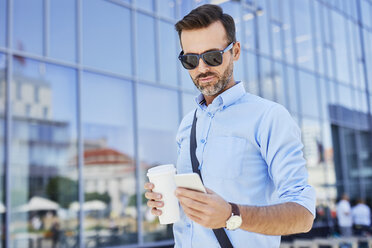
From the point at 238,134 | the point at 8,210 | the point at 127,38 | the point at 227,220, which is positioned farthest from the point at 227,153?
the point at 127,38

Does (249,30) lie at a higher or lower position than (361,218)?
higher

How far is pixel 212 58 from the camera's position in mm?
1616

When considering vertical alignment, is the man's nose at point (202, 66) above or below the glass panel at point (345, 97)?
below

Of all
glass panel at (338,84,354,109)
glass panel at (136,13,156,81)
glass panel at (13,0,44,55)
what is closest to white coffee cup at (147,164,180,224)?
glass panel at (13,0,44,55)

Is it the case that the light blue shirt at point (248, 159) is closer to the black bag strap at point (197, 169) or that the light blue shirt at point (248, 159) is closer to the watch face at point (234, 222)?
the black bag strap at point (197, 169)

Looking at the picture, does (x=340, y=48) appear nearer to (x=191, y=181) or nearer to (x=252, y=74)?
Result: (x=252, y=74)

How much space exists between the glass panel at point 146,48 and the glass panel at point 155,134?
32 cm

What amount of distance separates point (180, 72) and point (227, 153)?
8.82 metres

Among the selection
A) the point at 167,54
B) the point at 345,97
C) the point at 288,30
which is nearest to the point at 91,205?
the point at 167,54

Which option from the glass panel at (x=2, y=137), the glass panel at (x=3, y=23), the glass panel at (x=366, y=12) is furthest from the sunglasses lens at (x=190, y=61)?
the glass panel at (x=366, y=12)

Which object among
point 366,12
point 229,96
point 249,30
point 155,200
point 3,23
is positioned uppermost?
point 366,12

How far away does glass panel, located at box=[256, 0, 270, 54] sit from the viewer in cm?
1365

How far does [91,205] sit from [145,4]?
451 centimetres

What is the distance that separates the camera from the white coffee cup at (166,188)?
143 centimetres
